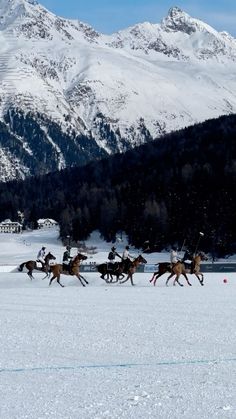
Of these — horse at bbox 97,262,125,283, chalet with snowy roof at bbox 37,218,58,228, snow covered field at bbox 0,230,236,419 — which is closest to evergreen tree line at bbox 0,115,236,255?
chalet with snowy roof at bbox 37,218,58,228

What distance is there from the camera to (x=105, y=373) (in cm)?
1019

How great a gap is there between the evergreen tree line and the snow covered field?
8577 centimetres

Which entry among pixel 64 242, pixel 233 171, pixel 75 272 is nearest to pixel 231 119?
pixel 233 171

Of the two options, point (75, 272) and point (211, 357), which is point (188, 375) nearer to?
point (211, 357)

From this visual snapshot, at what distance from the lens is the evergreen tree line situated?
116 m

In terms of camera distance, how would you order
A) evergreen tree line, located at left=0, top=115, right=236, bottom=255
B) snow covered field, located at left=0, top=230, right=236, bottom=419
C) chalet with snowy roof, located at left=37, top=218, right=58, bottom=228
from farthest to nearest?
chalet with snowy roof, located at left=37, top=218, right=58, bottom=228, evergreen tree line, located at left=0, top=115, right=236, bottom=255, snow covered field, located at left=0, top=230, right=236, bottom=419

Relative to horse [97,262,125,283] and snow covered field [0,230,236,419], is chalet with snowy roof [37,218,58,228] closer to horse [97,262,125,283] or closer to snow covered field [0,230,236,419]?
horse [97,262,125,283]

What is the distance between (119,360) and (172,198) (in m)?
120

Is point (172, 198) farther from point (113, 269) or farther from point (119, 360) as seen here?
point (119, 360)

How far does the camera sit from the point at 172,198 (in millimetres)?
131000

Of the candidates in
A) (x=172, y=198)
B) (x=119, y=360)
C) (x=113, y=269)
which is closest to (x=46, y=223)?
(x=172, y=198)

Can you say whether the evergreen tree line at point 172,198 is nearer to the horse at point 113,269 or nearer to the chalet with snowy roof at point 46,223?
the chalet with snowy roof at point 46,223

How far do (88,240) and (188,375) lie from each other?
5457 inches

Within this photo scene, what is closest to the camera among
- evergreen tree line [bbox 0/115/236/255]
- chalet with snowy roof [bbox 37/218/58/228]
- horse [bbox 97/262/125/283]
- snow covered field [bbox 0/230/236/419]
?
snow covered field [bbox 0/230/236/419]
